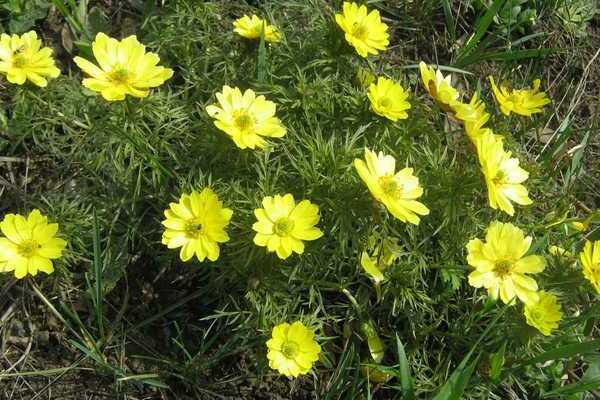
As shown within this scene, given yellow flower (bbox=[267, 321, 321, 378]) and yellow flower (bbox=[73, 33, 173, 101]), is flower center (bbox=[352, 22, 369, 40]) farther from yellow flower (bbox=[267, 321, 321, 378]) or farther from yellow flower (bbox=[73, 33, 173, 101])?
yellow flower (bbox=[267, 321, 321, 378])

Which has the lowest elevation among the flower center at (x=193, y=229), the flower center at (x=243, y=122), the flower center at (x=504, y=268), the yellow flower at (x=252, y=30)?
the flower center at (x=504, y=268)

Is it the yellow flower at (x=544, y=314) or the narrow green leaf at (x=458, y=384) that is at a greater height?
the yellow flower at (x=544, y=314)

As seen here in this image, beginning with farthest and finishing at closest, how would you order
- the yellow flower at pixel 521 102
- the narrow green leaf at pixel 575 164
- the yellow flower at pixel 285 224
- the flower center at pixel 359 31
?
the narrow green leaf at pixel 575 164, the yellow flower at pixel 521 102, the flower center at pixel 359 31, the yellow flower at pixel 285 224

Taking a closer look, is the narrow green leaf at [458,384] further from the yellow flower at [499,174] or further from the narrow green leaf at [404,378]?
the yellow flower at [499,174]

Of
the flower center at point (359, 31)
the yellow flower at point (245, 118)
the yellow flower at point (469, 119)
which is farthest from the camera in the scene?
the flower center at point (359, 31)

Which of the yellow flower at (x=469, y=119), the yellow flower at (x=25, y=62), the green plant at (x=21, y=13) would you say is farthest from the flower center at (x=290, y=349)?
the green plant at (x=21, y=13)

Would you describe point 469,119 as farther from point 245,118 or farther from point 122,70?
point 122,70

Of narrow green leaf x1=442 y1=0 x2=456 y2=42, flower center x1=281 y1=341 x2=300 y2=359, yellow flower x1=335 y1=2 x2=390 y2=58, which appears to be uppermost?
yellow flower x1=335 y1=2 x2=390 y2=58

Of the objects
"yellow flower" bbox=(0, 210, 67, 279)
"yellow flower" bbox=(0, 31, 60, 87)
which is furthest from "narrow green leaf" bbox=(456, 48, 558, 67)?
"yellow flower" bbox=(0, 210, 67, 279)
